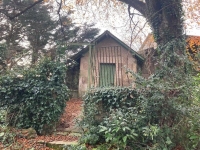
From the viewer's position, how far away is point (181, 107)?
3.79 m

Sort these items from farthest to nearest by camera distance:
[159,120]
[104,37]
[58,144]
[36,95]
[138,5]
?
[104,37] < [138,5] < [36,95] < [58,144] < [159,120]

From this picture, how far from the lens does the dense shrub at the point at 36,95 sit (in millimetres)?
5781

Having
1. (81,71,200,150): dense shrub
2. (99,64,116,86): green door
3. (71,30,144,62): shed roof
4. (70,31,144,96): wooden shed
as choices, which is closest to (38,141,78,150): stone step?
(81,71,200,150): dense shrub

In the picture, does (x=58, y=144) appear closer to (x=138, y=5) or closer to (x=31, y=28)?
(x=138, y=5)

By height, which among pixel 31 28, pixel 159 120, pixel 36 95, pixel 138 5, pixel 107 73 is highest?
pixel 31 28

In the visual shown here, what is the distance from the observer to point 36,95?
231 inches

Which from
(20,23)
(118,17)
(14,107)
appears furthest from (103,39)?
(14,107)

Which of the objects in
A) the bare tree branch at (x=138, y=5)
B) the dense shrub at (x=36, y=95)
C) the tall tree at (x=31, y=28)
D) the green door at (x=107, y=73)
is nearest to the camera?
the dense shrub at (x=36, y=95)

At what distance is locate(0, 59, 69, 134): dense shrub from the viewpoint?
578 centimetres

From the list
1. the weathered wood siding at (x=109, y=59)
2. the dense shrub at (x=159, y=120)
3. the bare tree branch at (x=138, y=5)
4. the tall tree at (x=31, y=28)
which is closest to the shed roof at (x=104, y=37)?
the weathered wood siding at (x=109, y=59)

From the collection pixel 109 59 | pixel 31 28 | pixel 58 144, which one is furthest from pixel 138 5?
pixel 31 28

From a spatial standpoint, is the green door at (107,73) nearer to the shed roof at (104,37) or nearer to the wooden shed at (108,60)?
the wooden shed at (108,60)

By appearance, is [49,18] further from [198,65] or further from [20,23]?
[198,65]

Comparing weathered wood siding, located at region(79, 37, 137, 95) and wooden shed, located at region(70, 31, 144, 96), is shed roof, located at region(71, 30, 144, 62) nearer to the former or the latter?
wooden shed, located at region(70, 31, 144, 96)
